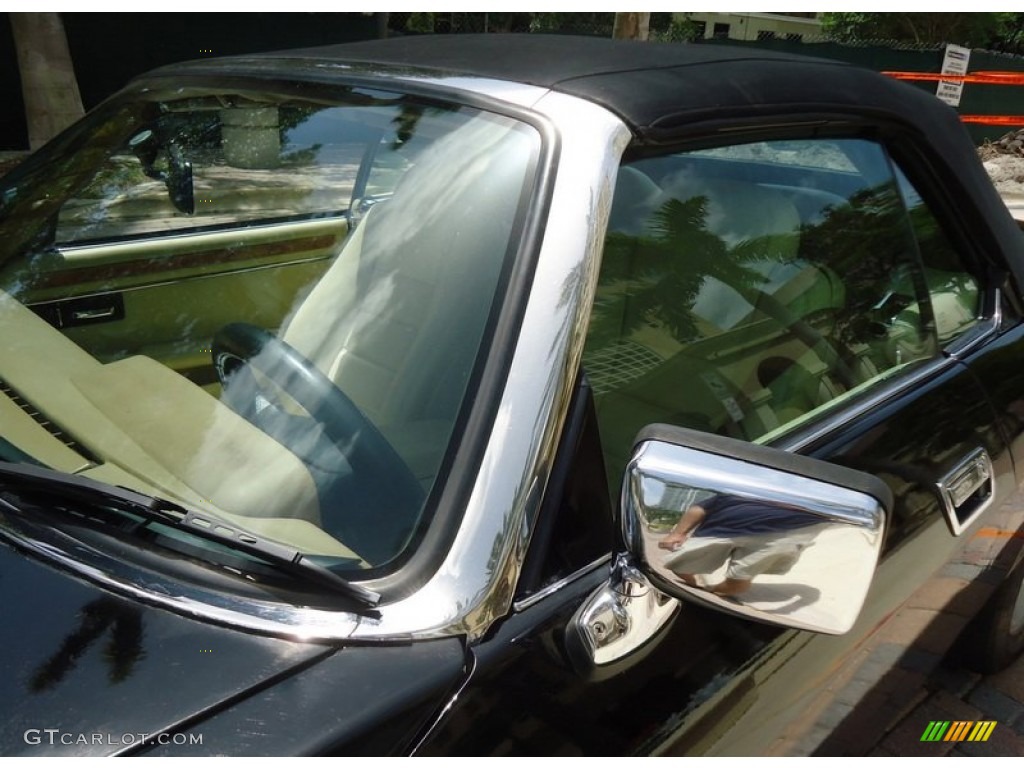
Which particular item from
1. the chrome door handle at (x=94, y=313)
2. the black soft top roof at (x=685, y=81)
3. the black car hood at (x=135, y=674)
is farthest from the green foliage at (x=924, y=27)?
the black car hood at (x=135, y=674)

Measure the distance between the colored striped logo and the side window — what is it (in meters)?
0.82

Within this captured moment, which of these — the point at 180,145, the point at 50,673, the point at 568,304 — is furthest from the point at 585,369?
the point at 180,145

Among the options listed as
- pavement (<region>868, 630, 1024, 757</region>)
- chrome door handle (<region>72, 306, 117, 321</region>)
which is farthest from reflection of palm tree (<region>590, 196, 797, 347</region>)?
chrome door handle (<region>72, 306, 117, 321</region>)

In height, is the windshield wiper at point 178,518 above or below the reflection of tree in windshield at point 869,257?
below

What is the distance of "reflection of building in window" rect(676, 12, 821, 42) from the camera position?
64.3 feet

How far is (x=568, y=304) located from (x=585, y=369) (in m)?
0.16

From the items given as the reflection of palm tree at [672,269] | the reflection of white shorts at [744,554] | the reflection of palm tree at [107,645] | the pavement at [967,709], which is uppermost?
the reflection of palm tree at [672,269]

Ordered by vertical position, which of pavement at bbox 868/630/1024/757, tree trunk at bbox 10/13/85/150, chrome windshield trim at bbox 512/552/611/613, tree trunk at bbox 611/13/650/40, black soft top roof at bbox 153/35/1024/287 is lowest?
pavement at bbox 868/630/1024/757

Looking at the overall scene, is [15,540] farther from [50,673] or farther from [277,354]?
[277,354]

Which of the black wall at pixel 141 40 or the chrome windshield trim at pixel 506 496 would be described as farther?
the black wall at pixel 141 40

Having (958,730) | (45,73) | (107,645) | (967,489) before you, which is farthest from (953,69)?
(107,645)

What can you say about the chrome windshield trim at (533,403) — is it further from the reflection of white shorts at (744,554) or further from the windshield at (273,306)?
the reflection of white shorts at (744,554)

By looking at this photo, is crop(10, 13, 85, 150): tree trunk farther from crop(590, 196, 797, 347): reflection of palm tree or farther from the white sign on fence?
the white sign on fence

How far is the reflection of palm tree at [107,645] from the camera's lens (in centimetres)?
93
